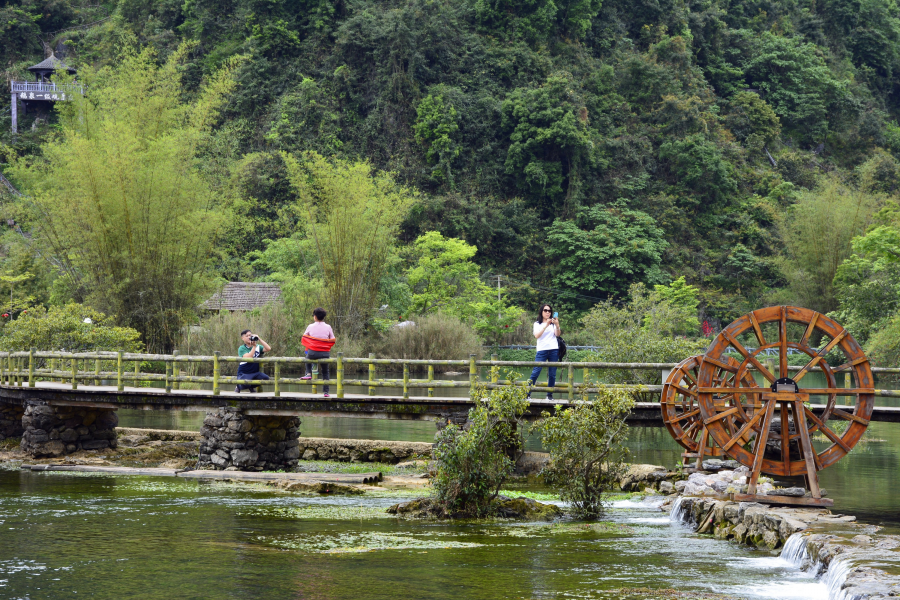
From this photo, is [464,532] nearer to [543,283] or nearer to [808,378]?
[808,378]

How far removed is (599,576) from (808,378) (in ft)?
98.4

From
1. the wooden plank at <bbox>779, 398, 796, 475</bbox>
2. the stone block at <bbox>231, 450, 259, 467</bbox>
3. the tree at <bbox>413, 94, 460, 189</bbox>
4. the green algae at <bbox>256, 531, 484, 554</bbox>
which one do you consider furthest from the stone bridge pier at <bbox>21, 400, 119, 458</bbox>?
the tree at <bbox>413, 94, 460, 189</bbox>

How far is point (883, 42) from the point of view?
6744 centimetres

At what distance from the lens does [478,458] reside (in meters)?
13.0

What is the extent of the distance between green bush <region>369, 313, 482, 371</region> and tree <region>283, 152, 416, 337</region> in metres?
1.28

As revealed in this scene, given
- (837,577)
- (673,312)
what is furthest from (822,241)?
(837,577)

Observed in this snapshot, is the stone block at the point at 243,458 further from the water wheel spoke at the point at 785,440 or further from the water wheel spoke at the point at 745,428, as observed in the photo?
the water wheel spoke at the point at 785,440

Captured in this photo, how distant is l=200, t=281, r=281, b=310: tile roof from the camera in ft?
134

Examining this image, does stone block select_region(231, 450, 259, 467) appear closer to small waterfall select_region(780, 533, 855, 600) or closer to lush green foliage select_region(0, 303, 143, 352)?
lush green foliage select_region(0, 303, 143, 352)

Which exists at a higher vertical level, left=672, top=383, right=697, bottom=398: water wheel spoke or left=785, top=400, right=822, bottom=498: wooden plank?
left=672, top=383, right=697, bottom=398: water wheel spoke

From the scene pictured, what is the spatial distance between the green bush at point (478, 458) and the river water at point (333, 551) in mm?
449

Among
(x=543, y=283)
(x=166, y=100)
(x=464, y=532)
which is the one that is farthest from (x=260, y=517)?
(x=543, y=283)

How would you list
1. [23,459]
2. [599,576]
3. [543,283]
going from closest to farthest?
[599,576], [23,459], [543,283]

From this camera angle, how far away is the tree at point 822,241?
44531mm
